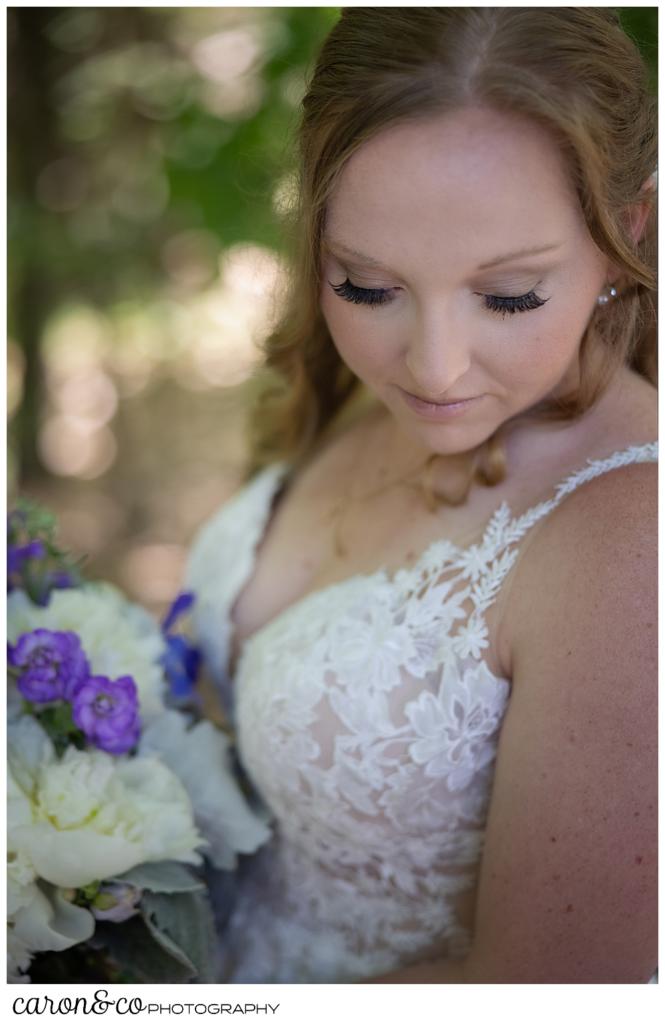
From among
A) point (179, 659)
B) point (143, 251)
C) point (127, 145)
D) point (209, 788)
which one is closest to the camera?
point (209, 788)

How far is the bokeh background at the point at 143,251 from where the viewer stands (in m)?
2.10

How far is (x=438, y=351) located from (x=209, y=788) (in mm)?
741

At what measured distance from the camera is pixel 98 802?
1160mm

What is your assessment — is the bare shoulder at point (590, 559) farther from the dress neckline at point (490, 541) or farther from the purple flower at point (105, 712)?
the purple flower at point (105, 712)

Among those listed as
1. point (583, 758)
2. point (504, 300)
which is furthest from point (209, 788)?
point (504, 300)

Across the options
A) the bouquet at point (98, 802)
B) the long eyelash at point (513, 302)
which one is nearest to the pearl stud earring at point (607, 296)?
the long eyelash at point (513, 302)

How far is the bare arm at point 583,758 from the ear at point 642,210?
30 cm

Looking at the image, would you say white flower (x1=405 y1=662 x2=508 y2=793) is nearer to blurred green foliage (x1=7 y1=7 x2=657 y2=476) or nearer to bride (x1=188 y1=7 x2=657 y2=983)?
bride (x1=188 y1=7 x2=657 y2=983)

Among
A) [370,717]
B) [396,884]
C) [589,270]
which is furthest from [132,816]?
[589,270]

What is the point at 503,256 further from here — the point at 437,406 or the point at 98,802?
the point at 98,802

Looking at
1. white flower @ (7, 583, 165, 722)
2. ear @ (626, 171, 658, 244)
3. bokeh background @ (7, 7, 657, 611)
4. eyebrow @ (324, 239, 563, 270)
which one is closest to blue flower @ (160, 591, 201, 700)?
white flower @ (7, 583, 165, 722)

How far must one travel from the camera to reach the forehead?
1.00 meters

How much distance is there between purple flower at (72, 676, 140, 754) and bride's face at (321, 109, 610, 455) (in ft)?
1.79

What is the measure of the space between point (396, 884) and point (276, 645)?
407mm
